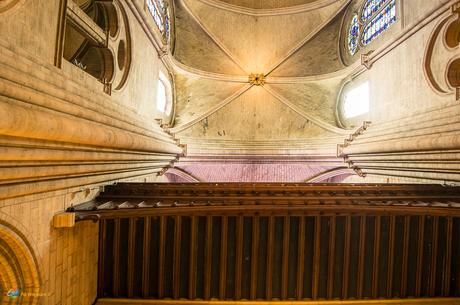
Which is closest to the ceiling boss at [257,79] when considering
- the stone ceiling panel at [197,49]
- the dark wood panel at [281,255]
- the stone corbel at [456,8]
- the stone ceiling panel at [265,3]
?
the stone ceiling panel at [197,49]

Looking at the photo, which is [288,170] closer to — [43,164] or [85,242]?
[85,242]

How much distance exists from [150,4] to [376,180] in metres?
9.29

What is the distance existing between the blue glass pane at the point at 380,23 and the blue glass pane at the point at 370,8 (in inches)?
9.8

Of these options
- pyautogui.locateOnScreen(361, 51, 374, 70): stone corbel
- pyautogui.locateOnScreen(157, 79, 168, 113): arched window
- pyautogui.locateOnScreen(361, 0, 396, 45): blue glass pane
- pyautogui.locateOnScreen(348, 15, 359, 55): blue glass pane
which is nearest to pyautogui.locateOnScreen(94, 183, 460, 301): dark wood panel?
pyautogui.locateOnScreen(361, 51, 374, 70): stone corbel

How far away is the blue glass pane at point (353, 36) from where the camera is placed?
36.6 ft

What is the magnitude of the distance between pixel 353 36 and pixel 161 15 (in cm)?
752

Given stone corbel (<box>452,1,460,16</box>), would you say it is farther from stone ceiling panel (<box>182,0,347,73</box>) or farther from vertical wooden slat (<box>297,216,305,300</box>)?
stone ceiling panel (<box>182,0,347,73</box>)

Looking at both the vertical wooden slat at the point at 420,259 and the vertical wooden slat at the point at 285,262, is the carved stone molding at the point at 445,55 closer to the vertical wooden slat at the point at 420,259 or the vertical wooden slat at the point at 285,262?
the vertical wooden slat at the point at 420,259

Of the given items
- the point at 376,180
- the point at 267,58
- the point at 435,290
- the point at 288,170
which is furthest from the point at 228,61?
the point at 435,290

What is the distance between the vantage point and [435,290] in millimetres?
5078

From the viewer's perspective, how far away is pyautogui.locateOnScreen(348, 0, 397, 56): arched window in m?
8.95

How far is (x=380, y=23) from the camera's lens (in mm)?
9445

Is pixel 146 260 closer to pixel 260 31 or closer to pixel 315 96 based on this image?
pixel 315 96

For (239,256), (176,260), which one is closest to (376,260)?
(239,256)
